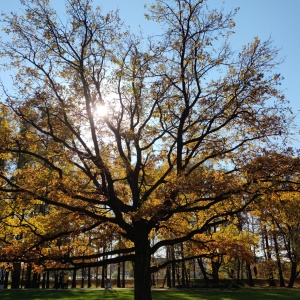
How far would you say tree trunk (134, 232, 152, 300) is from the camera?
11.8 meters

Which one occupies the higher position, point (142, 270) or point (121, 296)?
point (142, 270)

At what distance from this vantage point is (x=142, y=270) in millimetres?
11938

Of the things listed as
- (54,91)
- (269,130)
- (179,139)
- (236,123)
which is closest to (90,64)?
(54,91)

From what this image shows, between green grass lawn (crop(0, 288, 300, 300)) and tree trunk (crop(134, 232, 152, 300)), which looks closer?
tree trunk (crop(134, 232, 152, 300))

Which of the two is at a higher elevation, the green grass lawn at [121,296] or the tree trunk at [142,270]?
the tree trunk at [142,270]

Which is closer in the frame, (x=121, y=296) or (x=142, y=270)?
(x=142, y=270)

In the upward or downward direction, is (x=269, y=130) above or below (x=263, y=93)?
below

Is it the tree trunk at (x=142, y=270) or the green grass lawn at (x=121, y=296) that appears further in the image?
the green grass lawn at (x=121, y=296)

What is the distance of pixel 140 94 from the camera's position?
13.6 m

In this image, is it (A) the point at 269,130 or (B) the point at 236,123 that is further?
(B) the point at 236,123

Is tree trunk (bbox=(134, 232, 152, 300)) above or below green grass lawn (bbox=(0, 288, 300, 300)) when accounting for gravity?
above

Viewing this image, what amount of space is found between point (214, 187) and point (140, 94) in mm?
5094

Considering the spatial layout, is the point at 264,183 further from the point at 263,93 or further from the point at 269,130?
the point at 263,93

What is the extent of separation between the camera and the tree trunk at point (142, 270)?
11.8m
